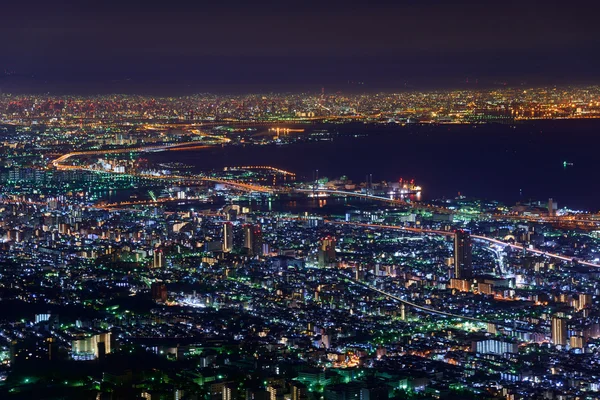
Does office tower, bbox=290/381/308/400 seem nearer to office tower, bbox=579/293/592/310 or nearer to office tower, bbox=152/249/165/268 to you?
office tower, bbox=579/293/592/310

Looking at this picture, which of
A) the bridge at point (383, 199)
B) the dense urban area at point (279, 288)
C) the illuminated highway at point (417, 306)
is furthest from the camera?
the bridge at point (383, 199)

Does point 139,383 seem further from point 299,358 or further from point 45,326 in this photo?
point 45,326

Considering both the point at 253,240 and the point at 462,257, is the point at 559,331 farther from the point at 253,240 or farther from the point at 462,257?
the point at 253,240

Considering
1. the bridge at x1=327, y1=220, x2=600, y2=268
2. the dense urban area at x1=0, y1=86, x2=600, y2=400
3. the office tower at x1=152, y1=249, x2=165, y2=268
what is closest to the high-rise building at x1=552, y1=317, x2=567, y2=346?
the dense urban area at x1=0, y1=86, x2=600, y2=400

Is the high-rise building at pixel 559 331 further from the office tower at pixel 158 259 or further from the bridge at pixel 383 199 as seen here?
the bridge at pixel 383 199

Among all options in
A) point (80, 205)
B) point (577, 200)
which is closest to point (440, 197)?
point (577, 200)

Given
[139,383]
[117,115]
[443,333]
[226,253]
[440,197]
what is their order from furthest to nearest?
[117,115]
[440,197]
[226,253]
[443,333]
[139,383]

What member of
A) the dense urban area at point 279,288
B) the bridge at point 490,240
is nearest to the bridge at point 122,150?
the dense urban area at point 279,288
